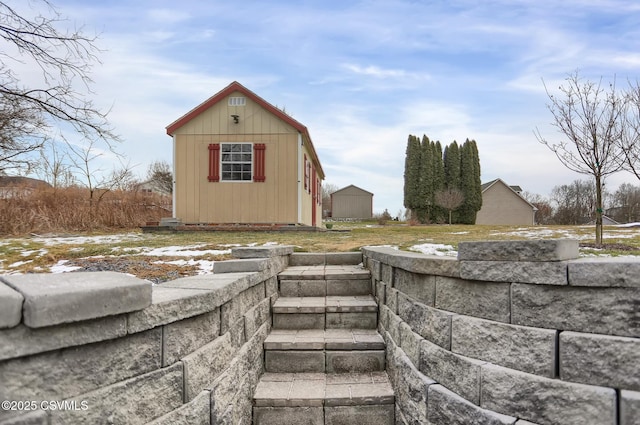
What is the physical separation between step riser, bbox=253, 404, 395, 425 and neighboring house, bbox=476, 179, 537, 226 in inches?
1295

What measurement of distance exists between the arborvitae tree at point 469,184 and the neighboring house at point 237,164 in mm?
18617

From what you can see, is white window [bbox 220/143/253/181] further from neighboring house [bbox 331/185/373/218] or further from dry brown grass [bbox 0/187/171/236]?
neighboring house [bbox 331/185/373/218]

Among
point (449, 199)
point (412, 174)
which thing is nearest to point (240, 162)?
point (449, 199)

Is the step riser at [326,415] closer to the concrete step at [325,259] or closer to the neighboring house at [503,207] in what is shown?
the concrete step at [325,259]

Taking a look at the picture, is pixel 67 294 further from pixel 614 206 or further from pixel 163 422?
pixel 614 206

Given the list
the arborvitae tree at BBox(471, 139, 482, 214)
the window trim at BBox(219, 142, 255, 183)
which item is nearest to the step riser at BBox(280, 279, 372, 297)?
the window trim at BBox(219, 142, 255, 183)

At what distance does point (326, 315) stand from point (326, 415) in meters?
1.11

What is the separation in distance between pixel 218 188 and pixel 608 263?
11.4 metres

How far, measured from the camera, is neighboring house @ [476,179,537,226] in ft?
Result: 108

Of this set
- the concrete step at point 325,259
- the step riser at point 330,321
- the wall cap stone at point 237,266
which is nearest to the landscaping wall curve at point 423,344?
the wall cap stone at point 237,266

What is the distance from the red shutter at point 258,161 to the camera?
12.0 m

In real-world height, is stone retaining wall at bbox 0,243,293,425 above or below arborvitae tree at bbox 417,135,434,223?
below

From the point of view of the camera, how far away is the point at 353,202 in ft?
131

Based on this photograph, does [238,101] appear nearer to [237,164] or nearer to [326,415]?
[237,164]
